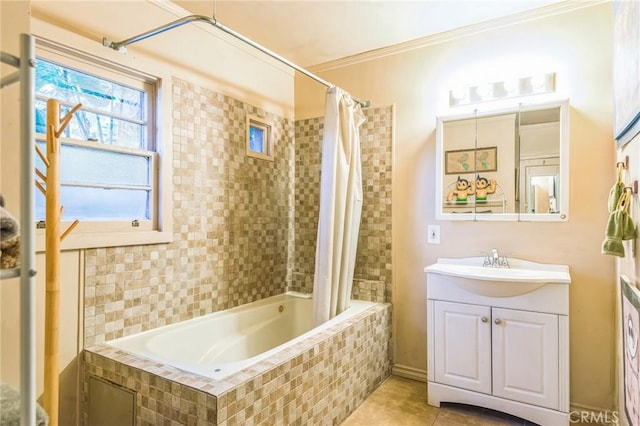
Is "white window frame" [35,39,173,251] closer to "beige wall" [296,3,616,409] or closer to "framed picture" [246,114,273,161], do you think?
"framed picture" [246,114,273,161]

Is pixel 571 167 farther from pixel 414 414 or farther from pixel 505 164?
pixel 414 414

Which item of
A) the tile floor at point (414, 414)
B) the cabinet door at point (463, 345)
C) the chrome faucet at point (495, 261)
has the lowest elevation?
the tile floor at point (414, 414)

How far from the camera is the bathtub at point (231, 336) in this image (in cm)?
164

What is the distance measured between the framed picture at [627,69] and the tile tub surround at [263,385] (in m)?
1.58

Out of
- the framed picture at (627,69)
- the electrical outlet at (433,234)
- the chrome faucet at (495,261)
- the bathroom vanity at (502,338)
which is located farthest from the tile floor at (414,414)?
the framed picture at (627,69)

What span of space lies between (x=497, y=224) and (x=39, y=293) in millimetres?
2453

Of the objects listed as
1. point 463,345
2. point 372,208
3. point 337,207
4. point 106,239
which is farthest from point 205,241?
point 463,345

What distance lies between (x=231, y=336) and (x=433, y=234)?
152 centimetres

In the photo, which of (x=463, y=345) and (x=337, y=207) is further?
(x=337, y=207)

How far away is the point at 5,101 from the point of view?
754 mm

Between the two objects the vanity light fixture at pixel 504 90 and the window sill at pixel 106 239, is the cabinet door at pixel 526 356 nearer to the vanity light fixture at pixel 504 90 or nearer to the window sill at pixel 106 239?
the vanity light fixture at pixel 504 90

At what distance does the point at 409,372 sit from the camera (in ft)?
8.49

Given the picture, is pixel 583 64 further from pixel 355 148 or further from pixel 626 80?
pixel 355 148

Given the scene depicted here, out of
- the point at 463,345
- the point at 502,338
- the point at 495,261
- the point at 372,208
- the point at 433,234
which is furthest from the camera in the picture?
the point at 372,208
